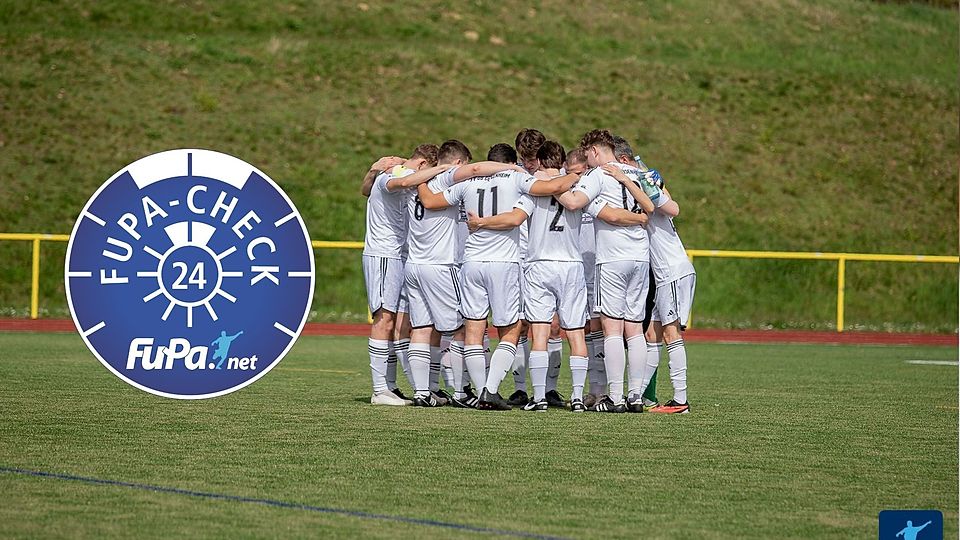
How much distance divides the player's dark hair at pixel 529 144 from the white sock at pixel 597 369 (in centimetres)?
156

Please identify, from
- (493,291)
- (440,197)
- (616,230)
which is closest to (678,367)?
(616,230)

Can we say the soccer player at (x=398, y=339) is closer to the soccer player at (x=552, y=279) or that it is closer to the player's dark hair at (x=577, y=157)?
the soccer player at (x=552, y=279)

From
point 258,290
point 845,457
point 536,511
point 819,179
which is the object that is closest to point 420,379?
point 258,290

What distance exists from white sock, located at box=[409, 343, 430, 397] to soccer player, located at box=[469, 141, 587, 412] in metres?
0.81

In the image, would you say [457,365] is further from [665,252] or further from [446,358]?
[665,252]

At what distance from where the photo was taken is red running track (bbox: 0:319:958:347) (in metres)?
23.7

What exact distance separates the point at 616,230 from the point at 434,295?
145 cm

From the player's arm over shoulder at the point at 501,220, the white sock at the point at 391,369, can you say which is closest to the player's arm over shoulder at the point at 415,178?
the player's arm over shoulder at the point at 501,220

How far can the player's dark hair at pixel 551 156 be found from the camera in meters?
11.7

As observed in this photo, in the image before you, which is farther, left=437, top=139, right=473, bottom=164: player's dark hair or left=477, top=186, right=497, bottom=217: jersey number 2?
left=437, top=139, right=473, bottom=164: player's dark hair

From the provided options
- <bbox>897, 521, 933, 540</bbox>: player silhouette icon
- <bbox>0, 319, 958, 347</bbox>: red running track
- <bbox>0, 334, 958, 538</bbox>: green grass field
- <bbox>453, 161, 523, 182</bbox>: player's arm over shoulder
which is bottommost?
<bbox>0, 319, 958, 347</bbox>: red running track

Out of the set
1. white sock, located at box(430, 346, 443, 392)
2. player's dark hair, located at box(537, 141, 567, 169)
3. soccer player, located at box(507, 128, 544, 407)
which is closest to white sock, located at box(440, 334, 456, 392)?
white sock, located at box(430, 346, 443, 392)

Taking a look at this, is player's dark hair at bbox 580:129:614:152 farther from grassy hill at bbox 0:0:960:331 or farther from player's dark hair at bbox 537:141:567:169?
grassy hill at bbox 0:0:960:331

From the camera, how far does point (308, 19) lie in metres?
48.9
